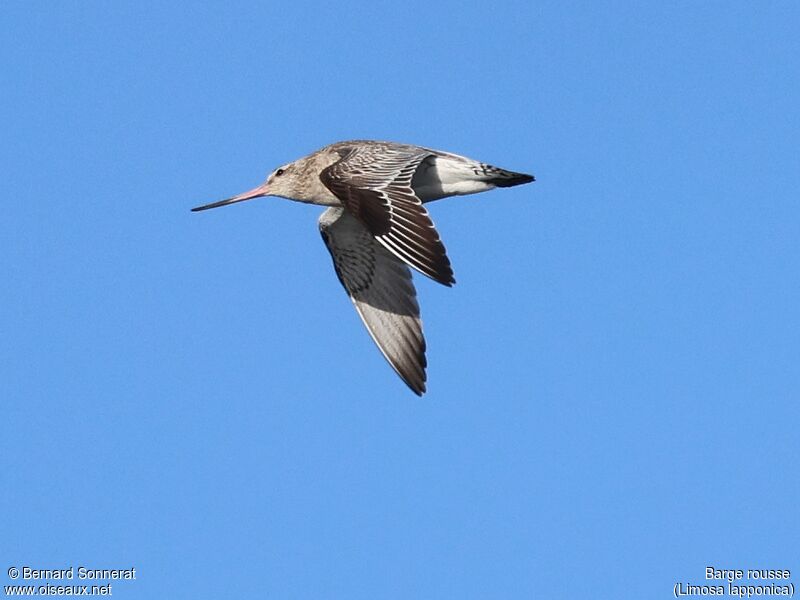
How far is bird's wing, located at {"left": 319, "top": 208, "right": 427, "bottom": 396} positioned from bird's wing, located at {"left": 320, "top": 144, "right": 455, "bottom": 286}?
1849 mm

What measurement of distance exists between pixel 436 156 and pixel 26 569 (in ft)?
24.2

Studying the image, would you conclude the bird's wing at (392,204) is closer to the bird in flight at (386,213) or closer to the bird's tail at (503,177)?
the bird in flight at (386,213)

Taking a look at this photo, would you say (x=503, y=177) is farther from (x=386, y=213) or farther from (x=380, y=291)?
(x=386, y=213)

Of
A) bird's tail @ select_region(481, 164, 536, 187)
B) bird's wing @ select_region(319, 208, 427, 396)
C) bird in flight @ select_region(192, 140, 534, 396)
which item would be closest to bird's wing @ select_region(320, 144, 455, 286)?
bird in flight @ select_region(192, 140, 534, 396)

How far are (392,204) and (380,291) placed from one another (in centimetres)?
348

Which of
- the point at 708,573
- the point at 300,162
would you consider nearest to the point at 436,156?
the point at 300,162

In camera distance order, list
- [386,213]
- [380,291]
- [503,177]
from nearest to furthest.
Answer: [386,213]
[503,177]
[380,291]

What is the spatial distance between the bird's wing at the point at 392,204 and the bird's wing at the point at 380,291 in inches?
72.8

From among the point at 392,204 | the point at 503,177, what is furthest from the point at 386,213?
the point at 503,177

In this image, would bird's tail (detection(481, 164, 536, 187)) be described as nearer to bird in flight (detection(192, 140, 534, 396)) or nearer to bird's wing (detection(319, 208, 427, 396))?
bird in flight (detection(192, 140, 534, 396))

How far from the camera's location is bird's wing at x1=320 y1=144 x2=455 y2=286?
14.7 meters

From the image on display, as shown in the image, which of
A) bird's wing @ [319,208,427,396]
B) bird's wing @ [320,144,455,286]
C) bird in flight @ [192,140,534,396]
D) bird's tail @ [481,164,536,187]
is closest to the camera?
bird's wing @ [320,144,455,286]

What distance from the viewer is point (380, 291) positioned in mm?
18656

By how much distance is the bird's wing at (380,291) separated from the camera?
59.4ft
